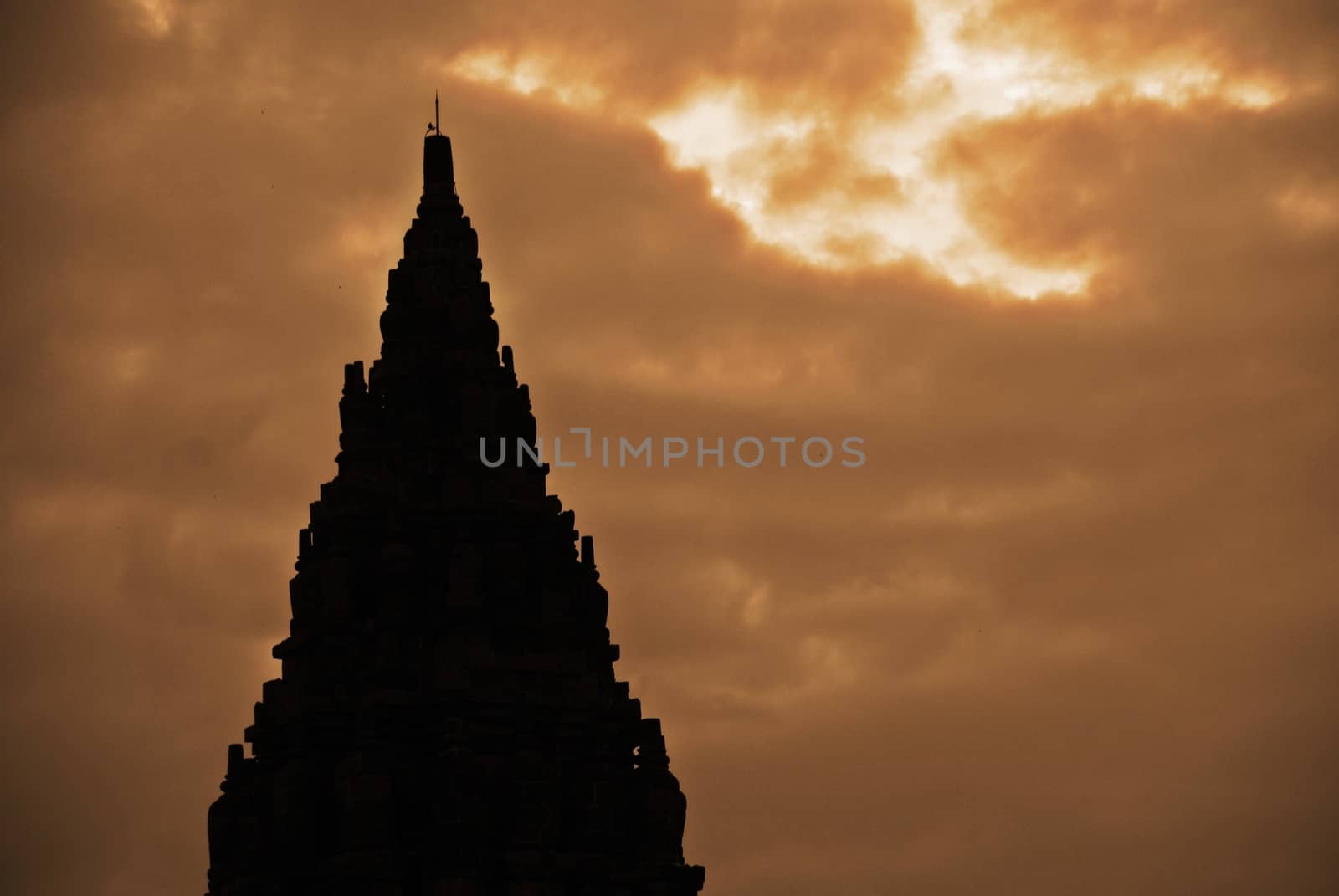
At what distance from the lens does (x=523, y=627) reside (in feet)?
229

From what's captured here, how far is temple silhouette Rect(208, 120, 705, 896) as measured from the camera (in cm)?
6669

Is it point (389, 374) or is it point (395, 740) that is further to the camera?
point (389, 374)

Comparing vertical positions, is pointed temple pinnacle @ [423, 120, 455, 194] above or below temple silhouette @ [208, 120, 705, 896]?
above

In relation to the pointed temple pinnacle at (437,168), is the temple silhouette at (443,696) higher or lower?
lower

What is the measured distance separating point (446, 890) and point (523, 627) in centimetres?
641

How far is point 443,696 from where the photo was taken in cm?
6769

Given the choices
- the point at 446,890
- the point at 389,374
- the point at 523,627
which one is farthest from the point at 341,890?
the point at 389,374

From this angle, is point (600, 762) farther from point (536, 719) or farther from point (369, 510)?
point (369, 510)

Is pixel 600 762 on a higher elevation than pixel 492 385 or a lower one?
lower

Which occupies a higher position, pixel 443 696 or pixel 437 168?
pixel 437 168

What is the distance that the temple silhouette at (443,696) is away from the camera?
66.7 m

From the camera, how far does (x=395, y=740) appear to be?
6769 cm

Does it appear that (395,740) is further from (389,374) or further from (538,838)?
(389,374)

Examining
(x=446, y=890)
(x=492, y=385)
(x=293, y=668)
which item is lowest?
(x=446, y=890)
